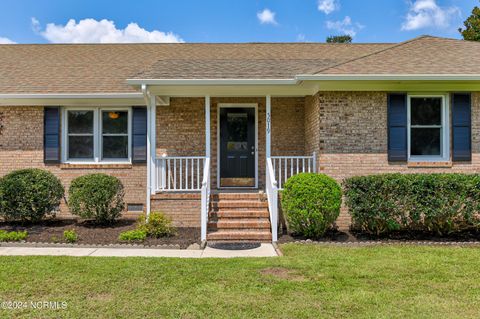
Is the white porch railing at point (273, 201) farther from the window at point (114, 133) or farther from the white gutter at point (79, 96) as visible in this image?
the window at point (114, 133)

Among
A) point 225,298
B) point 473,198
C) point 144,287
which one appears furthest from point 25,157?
point 473,198

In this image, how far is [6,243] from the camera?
716 centimetres

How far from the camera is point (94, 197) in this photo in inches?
335

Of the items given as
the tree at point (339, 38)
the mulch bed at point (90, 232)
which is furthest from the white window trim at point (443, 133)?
the tree at point (339, 38)

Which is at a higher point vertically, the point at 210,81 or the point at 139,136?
the point at 210,81

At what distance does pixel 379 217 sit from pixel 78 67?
30.8 feet

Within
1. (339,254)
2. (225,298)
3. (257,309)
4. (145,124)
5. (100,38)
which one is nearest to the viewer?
(257,309)

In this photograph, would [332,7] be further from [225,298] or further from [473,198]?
[225,298]

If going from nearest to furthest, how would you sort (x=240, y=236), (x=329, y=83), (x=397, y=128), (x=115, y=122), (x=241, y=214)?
1. (x=240, y=236)
2. (x=329, y=83)
3. (x=241, y=214)
4. (x=397, y=128)
5. (x=115, y=122)

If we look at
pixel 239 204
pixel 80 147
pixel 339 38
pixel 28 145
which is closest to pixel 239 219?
pixel 239 204

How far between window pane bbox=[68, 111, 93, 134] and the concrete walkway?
4023 mm

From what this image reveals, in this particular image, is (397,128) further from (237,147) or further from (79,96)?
(79,96)

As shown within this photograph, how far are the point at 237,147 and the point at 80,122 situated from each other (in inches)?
164

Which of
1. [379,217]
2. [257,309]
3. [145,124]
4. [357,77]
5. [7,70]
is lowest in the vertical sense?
[257,309]
